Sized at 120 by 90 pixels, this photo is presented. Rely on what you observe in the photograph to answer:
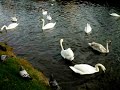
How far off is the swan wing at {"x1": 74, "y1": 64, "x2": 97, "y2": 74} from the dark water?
1.60 ft

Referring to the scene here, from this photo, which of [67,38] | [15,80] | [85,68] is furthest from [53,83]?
[67,38]

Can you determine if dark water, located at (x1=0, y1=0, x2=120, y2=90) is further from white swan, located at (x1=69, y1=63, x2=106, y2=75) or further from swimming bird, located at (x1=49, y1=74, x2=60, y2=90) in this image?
swimming bird, located at (x1=49, y1=74, x2=60, y2=90)

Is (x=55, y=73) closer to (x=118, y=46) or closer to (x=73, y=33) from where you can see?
(x=118, y=46)

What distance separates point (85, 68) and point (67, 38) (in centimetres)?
1064

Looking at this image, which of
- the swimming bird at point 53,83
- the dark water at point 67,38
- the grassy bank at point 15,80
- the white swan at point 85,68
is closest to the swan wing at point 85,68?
the white swan at point 85,68

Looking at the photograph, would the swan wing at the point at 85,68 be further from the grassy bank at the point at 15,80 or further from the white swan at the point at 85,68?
the grassy bank at the point at 15,80

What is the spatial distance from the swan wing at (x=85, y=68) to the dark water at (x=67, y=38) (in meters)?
0.49

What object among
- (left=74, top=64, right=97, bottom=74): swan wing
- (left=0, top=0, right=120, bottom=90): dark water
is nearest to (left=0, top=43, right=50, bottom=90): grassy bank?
(left=0, top=0, right=120, bottom=90): dark water

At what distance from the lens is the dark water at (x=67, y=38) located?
23.7m

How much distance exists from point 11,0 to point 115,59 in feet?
133

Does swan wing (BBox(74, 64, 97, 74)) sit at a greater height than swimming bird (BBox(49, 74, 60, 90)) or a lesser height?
lesser

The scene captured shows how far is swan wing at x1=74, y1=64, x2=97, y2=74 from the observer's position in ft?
Result: 79.6

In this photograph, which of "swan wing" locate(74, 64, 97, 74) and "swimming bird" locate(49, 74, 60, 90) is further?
"swan wing" locate(74, 64, 97, 74)

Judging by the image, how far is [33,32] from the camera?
36.9 m
